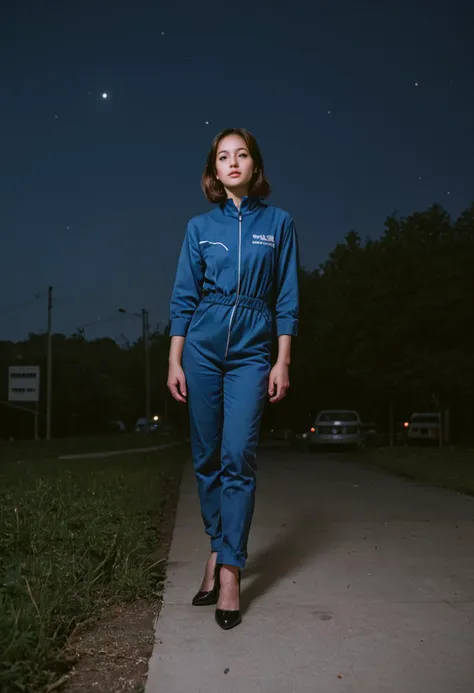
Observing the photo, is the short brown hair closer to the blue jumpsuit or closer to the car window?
the blue jumpsuit

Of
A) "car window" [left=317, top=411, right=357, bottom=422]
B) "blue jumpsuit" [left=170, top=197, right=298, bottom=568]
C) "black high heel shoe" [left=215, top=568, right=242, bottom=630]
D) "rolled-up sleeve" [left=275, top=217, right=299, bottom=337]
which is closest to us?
"black high heel shoe" [left=215, top=568, right=242, bottom=630]

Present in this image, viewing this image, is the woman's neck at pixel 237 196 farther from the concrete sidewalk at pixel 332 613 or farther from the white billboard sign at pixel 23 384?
the white billboard sign at pixel 23 384

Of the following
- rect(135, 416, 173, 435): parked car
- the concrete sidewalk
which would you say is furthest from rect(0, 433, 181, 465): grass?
rect(135, 416, 173, 435): parked car

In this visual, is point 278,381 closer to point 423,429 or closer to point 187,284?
point 187,284

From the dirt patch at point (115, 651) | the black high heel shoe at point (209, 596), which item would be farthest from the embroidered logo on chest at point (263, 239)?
the dirt patch at point (115, 651)

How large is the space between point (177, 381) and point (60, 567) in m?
1.03

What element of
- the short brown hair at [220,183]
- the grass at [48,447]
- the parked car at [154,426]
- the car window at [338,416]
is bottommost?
the parked car at [154,426]

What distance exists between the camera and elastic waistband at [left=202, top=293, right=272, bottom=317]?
372cm

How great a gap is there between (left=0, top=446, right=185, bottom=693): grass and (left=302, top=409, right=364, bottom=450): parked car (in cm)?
1903

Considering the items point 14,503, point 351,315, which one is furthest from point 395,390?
point 14,503

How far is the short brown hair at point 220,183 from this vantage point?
13.0ft

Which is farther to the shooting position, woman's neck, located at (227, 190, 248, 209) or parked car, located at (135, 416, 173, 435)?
parked car, located at (135, 416, 173, 435)

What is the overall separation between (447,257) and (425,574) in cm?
1943

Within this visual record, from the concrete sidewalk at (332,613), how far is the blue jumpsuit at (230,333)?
364mm
